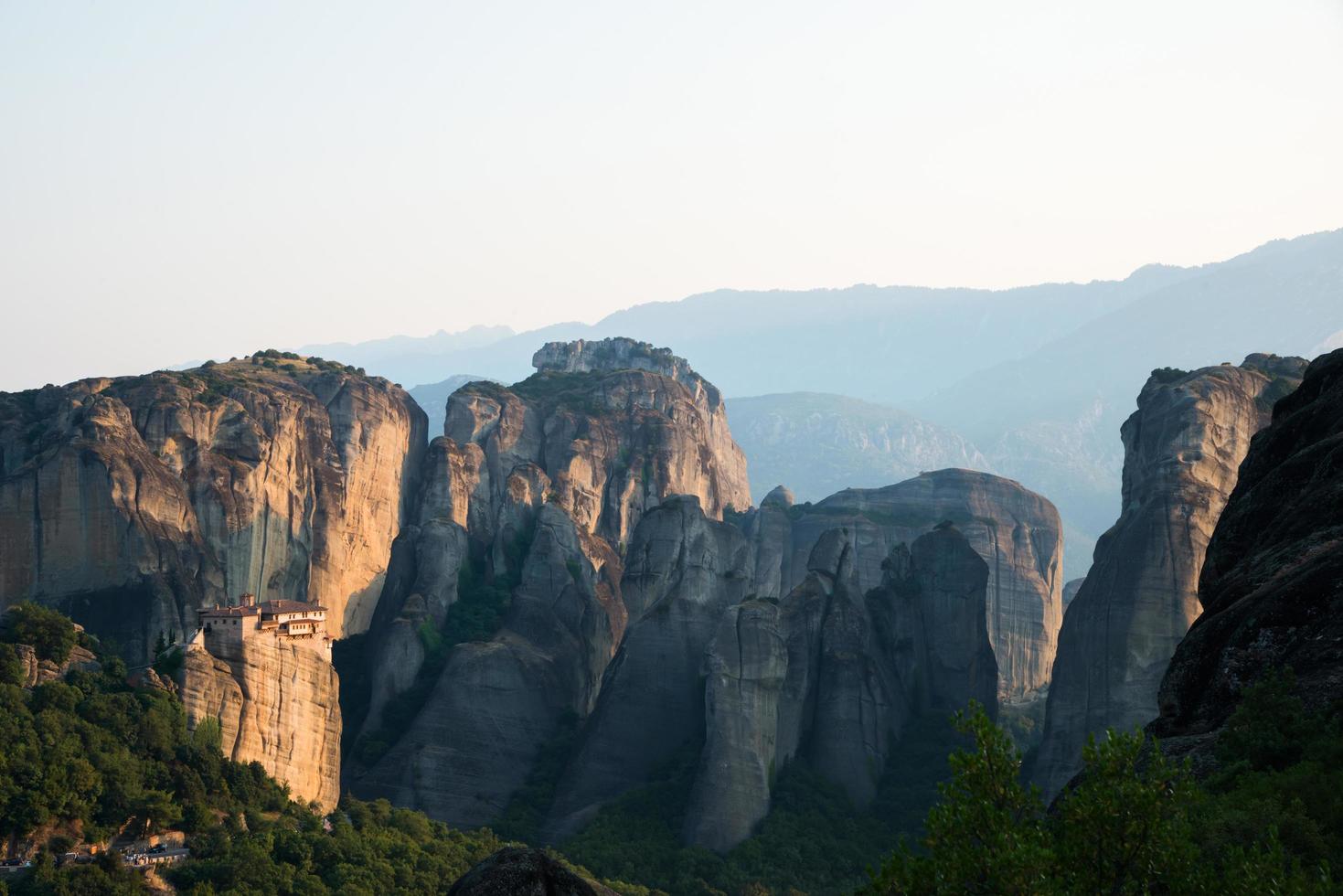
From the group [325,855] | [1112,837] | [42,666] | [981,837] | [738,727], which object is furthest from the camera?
[738,727]

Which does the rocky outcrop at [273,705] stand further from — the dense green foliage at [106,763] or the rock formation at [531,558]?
the rock formation at [531,558]

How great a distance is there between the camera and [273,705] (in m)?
58.2

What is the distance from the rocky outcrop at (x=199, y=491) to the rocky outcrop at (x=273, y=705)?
10648 millimetres

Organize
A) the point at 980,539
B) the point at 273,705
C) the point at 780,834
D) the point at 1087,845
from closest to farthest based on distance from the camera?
1. the point at 1087,845
2. the point at 273,705
3. the point at 780,834
4. the point at 980,539

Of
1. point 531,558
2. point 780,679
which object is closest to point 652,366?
point 531,558

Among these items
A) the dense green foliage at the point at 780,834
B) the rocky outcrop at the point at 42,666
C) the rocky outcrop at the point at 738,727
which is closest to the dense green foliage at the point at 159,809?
the rocky outcrop at the point at 42,666

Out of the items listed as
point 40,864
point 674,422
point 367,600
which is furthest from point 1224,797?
point 674,422

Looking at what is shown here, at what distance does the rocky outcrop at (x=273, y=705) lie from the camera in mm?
55625

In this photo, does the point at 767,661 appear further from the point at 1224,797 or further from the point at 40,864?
the point at 1224,797

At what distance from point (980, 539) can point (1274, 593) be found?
73.2 metres

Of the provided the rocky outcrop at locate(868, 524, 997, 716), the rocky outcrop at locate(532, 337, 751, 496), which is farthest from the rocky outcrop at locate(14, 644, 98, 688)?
the rocky outcrop at locate(532, 337, 751, 496)

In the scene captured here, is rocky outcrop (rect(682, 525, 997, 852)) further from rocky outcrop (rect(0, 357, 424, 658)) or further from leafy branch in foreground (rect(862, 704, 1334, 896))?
leafy branch in foreground (rect(862, 704, 1334, 896))

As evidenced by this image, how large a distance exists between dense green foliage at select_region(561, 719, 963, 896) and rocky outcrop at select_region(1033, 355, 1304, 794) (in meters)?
6.96

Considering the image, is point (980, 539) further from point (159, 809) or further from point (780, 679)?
point (159, 809)
